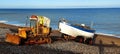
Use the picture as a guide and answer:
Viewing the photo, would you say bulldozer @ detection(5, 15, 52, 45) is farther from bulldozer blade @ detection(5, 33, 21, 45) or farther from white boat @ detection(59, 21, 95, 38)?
white boat @ detection(59, 21, 95, 38)

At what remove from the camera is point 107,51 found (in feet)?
79.9

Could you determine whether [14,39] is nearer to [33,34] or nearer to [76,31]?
[33,34]

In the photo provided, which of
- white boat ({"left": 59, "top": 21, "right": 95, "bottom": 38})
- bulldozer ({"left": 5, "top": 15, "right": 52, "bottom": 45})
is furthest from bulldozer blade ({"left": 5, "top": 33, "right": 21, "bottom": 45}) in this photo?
white boat ({"left": 59, "top": 21, "right": 95, "bottom": 38})

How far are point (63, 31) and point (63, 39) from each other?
4.73 ft

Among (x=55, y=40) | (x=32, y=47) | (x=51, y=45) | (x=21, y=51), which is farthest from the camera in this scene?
(x=55, y=40)

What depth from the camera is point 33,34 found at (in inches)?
1053

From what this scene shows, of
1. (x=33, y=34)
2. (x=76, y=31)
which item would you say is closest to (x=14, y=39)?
(x=33, y=34)

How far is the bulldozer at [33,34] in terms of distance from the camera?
84.8 feet

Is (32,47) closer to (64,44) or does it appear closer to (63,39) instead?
(64,44)

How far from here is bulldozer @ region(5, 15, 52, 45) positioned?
2586 cm

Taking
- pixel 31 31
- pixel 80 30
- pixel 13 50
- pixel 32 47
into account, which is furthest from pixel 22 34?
pixel 80 30

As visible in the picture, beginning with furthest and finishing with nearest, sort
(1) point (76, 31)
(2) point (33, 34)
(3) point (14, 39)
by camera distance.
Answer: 1. (1) point (76, 31)
2. (2) point (33, 34)
3. (3) point (14, 39)

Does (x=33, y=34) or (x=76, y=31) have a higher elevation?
(x=33, y=34)

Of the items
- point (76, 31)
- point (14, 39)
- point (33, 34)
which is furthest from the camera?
point (76, 31)
